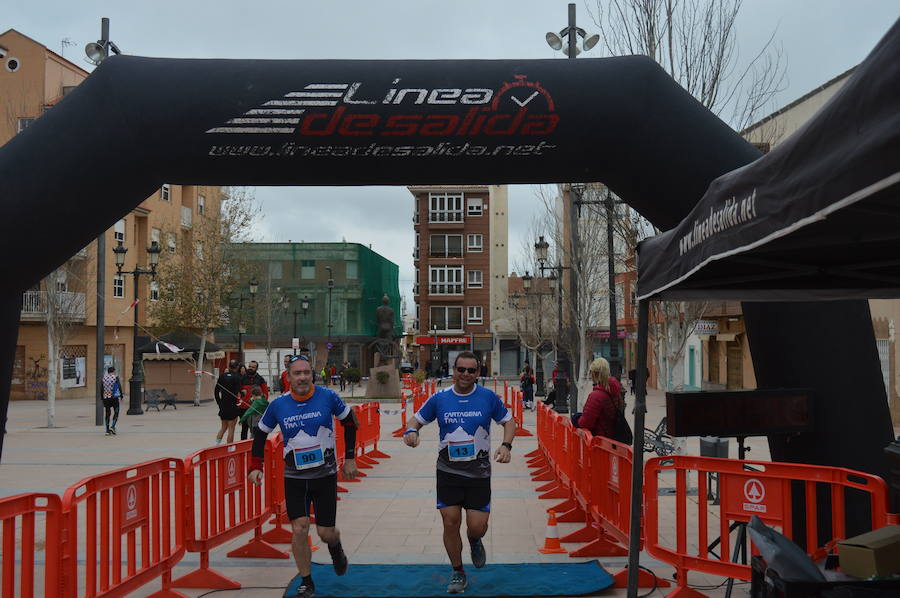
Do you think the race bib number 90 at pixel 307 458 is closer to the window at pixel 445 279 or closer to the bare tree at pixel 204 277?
the bare tree at pixel 204 277

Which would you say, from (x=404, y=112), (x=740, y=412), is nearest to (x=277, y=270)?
(x=404, y=112)

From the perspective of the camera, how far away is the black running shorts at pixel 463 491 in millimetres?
6734

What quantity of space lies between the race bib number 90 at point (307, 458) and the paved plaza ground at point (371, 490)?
1105 millimetres

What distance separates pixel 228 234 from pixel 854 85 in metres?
37.8

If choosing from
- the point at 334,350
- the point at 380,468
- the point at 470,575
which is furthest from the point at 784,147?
the point at 334,350

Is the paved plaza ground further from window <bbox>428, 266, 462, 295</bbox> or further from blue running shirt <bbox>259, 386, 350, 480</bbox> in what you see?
window <bbox>428, 266, 462, 295</bbox>

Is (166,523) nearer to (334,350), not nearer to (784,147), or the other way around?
(784,147)

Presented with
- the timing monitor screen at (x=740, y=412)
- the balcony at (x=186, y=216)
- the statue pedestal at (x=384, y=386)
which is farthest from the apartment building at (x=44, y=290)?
the timing monitor screen at (x=740, y=412)

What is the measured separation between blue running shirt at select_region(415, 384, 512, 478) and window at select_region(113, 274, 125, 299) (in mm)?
42180

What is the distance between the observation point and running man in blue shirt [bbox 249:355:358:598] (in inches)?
258

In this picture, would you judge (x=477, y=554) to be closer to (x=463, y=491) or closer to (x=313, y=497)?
(x=463, y=491)

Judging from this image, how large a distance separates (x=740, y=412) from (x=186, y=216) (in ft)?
164

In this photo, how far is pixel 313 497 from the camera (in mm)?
6719

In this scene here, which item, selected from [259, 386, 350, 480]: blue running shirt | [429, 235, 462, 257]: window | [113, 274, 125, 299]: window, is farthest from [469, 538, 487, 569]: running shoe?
[429, 235, 462, 257]: window
